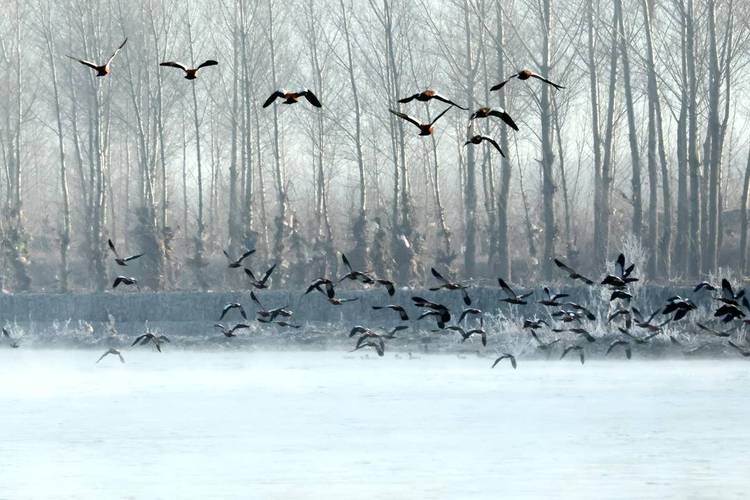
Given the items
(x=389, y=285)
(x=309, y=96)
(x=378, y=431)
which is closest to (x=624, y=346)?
(x=378, y=431)

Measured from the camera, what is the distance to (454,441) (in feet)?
51.6

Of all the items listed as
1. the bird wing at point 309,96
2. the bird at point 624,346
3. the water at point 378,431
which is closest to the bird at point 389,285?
the water at point 378,431

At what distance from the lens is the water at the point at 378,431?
42.1ft

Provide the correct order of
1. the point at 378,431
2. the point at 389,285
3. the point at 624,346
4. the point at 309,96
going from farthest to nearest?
1. the point at 624,346
2. the point at 378,431
3. the point at 389,285
4. the point at 309,96

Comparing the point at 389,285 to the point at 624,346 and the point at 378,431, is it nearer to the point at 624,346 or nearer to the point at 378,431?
the point at 378,431

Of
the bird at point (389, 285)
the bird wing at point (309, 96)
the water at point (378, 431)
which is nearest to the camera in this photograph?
the bird wing at point (309, 96)

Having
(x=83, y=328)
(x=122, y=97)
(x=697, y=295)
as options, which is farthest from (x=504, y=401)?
(x=122, y=97)

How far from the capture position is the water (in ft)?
42.1

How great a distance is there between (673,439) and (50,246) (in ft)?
123

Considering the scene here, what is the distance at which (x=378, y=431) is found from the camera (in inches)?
648

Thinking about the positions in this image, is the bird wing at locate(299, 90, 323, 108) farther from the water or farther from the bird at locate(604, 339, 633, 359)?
the bird at locate(604, 339, 633, 359)

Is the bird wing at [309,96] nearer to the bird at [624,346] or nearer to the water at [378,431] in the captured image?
the water at [378,431]

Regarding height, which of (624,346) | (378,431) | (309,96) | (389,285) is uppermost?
(309,96)

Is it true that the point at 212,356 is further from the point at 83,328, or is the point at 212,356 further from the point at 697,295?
the point at 697,295
